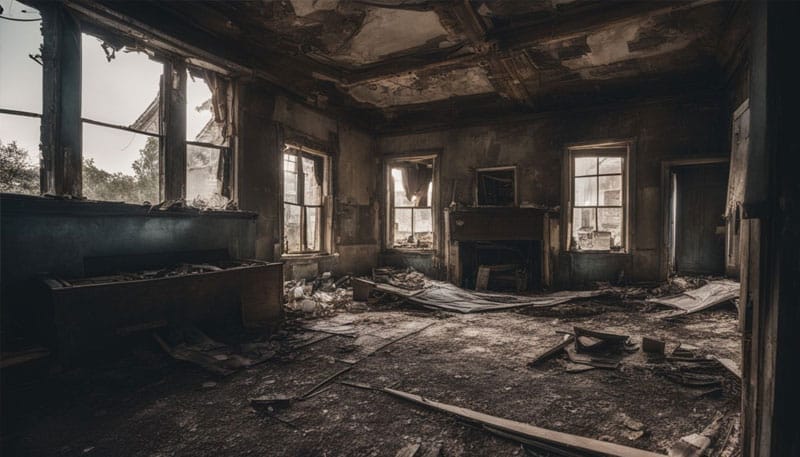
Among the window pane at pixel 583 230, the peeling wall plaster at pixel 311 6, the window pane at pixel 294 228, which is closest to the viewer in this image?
the peeling wall plaster at pixel 311 6

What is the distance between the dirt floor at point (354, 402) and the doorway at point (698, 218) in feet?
10.3

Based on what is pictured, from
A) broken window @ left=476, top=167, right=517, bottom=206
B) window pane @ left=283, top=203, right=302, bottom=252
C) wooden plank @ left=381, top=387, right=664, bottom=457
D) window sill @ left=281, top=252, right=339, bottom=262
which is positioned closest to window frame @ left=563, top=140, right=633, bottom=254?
broken window @ left=476, top=167, right=517, bottom=206

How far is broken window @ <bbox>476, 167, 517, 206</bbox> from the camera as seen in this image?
27.0 ft

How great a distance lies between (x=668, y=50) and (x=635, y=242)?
340 centimetres

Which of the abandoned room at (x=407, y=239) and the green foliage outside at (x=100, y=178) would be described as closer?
the abandoned room at (x=407, y=239)

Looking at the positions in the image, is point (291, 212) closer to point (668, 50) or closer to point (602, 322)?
point (602, 322)

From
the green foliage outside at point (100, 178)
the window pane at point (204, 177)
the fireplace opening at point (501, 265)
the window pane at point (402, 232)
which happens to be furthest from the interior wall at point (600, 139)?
the green foliage outside at point (100, 178)

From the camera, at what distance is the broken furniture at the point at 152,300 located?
9.53ft

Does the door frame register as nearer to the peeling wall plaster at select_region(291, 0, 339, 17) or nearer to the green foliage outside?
the peeling wall plaster at select_region(291, 0, 339, 17)

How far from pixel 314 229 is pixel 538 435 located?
21.1 feet

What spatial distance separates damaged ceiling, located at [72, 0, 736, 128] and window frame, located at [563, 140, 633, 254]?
44.7 inches

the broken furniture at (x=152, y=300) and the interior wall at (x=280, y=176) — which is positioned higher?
the interior wall at (x=280, y=176)

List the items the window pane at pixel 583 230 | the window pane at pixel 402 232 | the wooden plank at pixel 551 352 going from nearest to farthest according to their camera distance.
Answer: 1. the wooden plank at pixel 551 352
2. the window pane at pixel 583 230
3. the window pane at pixel 402 232

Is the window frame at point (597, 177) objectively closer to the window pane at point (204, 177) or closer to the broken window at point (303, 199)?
the broken window at point (303, 199)
